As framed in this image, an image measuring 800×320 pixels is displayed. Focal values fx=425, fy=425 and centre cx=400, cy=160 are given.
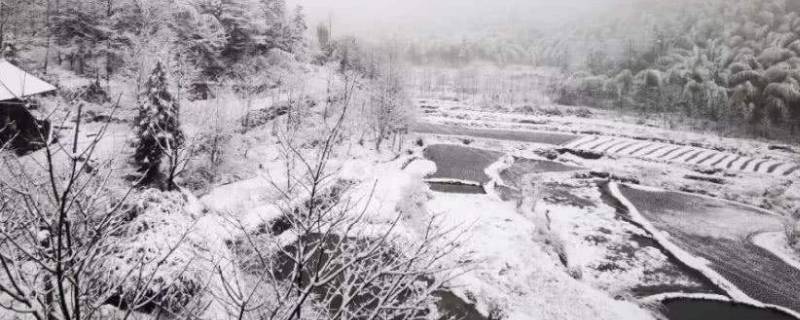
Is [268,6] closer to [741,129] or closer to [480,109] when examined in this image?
[480,109]

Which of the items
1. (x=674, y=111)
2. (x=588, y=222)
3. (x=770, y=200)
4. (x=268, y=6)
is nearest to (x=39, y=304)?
(x=588, y=222)

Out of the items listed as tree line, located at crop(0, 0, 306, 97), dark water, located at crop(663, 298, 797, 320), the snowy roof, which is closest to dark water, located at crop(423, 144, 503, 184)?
dark water, located at crop(663, 298, 797, 320)

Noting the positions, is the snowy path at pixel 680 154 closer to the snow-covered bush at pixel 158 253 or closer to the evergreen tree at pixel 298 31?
the evergreen tree at pixel 298 31

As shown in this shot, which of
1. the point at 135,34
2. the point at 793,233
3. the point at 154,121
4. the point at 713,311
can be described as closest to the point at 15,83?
the point at 154,121

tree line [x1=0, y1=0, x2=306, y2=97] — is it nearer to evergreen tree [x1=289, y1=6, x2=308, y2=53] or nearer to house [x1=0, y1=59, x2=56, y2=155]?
house [x1=0, y1=59, x2=56, y2=155]

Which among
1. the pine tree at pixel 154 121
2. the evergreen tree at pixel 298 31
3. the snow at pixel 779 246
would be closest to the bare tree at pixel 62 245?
the pine tree at pixel 154 121
